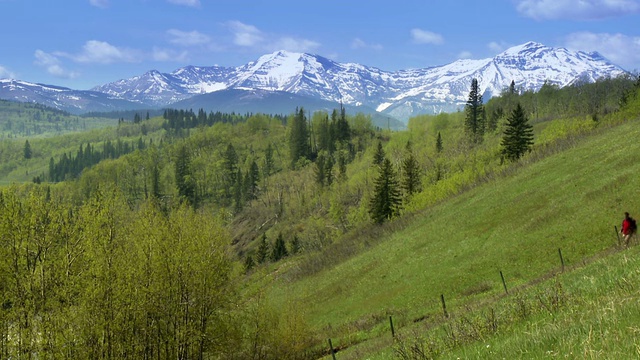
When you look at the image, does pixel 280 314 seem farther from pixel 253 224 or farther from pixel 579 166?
pixel 253 224

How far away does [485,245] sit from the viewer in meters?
43.1

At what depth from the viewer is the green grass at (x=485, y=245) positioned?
112ft

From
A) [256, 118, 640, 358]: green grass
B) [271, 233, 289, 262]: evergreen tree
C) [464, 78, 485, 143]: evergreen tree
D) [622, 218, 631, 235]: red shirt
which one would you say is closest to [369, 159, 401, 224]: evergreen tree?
[256, 118, 640, 358]: green grass

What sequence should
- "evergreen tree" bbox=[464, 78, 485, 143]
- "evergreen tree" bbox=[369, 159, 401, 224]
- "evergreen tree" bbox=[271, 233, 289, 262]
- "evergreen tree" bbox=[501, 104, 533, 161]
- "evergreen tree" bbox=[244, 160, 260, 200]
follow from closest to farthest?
1. "evergreen tree" bbox=[369, 159, 401, 224]
2. "evergreen tree" bbox=[501, 104, 533, 161]
3. "evergreen tree" bbox=[271, 233, 289, 262]
4. "evergreen tree" bbox=[464, 78, 485, 143]
5. "evergreen tree" bbox=[244, 160, 260, 200]

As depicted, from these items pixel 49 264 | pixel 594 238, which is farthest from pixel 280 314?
pixel 594 238

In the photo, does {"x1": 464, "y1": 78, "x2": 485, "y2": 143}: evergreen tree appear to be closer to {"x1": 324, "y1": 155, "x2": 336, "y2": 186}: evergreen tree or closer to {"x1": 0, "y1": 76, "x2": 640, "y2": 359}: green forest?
{"x1": 324, "y1": 155, "x2": 336, "y2": 186}: evergreen tree

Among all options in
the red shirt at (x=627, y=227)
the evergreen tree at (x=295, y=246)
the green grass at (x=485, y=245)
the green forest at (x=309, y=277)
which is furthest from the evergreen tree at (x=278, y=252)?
the red shirt at (x=627, y=227)

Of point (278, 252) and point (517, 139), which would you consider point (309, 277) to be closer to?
point (278, 252)

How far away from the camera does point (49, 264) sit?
22.8 metres

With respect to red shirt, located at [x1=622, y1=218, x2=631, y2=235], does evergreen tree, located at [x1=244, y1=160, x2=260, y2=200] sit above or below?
below

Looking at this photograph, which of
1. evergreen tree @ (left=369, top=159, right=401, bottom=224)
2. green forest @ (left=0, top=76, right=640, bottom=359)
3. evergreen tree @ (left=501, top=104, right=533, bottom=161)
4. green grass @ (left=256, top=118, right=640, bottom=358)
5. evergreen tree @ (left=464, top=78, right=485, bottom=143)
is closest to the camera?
green forest @ (left=0, top=76, right=640, bottom=359)

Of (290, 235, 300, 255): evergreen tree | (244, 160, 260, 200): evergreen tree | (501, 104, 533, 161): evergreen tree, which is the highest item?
(501, 104, 533, 161): evergreen tree

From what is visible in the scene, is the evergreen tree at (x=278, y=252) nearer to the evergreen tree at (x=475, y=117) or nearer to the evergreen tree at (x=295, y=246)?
the evergreen tree at (x=295, y=246)

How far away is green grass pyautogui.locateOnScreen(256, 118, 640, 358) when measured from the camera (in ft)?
112
